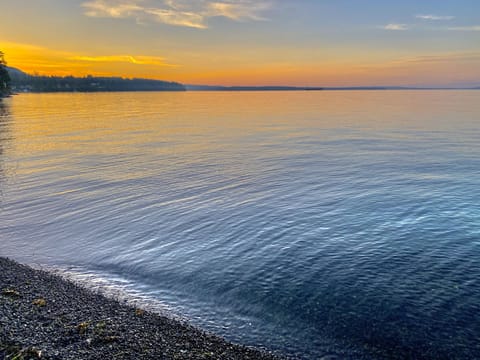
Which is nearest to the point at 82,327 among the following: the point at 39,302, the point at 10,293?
the point at 39,302

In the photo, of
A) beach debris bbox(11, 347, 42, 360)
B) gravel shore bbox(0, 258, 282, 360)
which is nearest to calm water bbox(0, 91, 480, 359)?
gravel shore bbox(0, 258, 282, 360)

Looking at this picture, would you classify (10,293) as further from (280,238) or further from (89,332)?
(280,238)

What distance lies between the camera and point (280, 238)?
89.3ft

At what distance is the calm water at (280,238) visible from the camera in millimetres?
17141

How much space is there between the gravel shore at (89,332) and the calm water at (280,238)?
1730 mm

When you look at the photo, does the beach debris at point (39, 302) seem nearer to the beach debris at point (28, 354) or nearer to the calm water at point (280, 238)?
the calm water at point (280, 238)

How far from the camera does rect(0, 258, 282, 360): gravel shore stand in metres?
13.7

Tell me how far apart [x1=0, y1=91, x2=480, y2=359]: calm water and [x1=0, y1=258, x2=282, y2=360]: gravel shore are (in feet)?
5.67

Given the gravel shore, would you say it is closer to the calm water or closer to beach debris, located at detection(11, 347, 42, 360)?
beach debris, located at detection(11, 347, 42, 360)

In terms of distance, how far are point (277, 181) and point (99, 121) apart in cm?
8613

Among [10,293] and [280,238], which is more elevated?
[10,293]

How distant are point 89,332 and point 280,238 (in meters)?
15.0

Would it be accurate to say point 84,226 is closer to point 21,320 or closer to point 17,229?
point 17,229

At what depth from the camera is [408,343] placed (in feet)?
51.5
